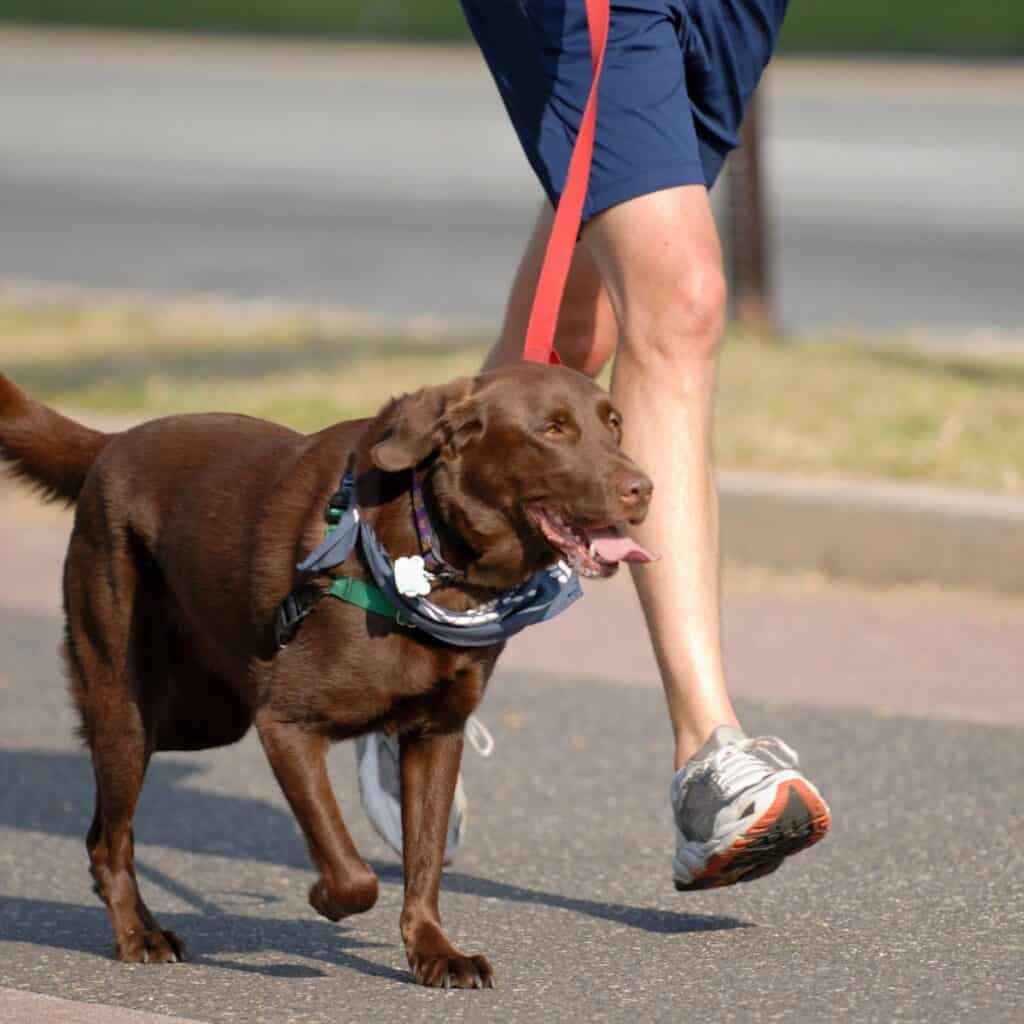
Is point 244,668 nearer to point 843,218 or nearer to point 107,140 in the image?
point 843,218

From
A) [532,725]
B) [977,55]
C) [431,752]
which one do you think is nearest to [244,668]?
[431,752]

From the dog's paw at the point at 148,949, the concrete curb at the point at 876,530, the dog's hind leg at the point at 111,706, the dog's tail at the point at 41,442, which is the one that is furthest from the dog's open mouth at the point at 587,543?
the concrete curb at the point at 876,530

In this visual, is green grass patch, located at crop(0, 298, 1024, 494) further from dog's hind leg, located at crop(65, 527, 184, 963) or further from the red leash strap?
dog's hind leg, located at crop(65, 527, 184, 963)

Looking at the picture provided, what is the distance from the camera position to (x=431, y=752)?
3736 millimetres

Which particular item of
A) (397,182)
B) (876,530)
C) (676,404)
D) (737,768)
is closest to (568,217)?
(676,404)

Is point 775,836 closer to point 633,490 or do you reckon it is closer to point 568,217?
point 633,490

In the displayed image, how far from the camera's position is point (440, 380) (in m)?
8.62

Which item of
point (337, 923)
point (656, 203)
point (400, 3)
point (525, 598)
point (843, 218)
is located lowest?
point (400, 3)

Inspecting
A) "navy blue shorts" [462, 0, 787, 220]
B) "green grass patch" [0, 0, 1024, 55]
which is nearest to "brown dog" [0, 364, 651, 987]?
"navy blue shorts" [462, 0, 787, 220]

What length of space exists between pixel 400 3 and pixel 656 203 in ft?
90.7

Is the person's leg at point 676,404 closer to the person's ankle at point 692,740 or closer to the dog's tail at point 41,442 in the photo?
the person's ankle at point 692,740

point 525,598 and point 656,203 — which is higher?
point 656,203

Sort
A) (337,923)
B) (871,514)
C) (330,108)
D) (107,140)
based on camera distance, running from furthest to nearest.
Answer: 1. (330,108)
2. (107,140)
3. (871,514)
4. (337,923)

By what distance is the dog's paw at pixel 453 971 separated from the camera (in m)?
3.58
